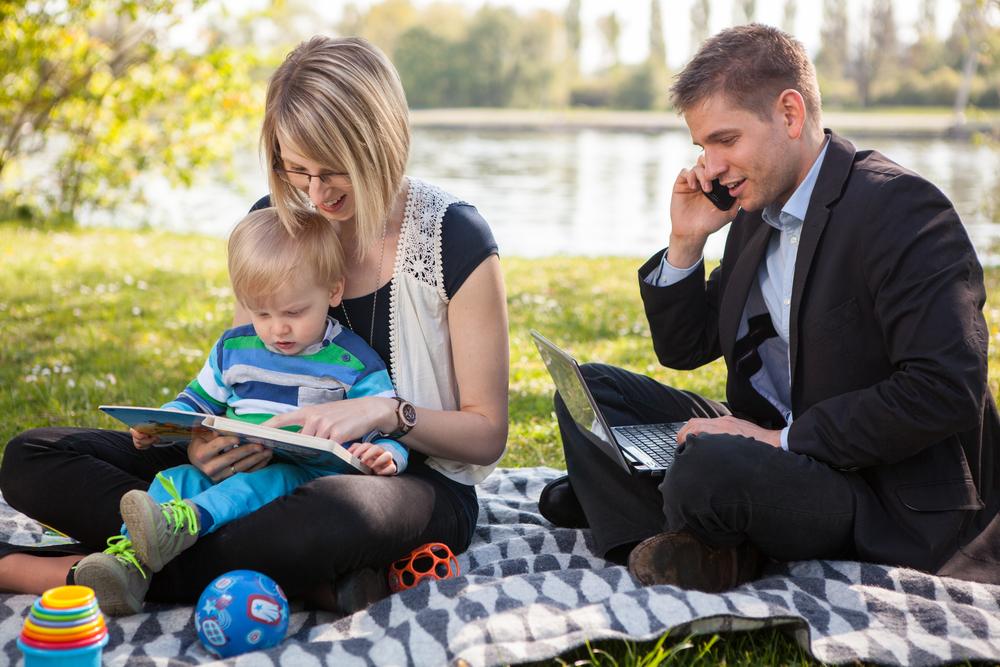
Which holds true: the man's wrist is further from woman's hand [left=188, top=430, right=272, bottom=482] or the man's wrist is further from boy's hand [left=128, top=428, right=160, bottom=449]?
boy's hand [left=128, top=428, right=160, bottom=449]

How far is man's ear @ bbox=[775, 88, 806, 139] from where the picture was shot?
2.33 m

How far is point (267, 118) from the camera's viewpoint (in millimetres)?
2426

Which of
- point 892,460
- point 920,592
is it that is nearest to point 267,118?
point 892,460

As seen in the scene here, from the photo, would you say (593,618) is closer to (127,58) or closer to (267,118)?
(267,118)

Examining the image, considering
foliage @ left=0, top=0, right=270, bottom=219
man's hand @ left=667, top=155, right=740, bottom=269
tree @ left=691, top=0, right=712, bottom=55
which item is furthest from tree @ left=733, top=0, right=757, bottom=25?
man's hand @ left=667, top=155, right=740, bottom=269

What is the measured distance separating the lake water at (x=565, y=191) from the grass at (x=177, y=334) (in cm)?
162

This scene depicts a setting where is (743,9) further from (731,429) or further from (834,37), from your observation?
(731,429)

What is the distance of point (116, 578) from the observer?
78.8 inches

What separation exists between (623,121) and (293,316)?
171ft

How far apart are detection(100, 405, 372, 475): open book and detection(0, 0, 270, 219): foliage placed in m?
8.94

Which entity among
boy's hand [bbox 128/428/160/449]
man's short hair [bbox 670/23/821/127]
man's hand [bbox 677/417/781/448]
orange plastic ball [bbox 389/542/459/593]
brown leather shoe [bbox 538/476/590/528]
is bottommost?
brown leather shoe [bbox 538/476/590/528]

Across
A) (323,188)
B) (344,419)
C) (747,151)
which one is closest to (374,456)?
(344,419)

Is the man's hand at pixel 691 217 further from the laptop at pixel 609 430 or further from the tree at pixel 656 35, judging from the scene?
the tree at pixel 656 35

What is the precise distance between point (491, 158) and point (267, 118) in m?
24.9
